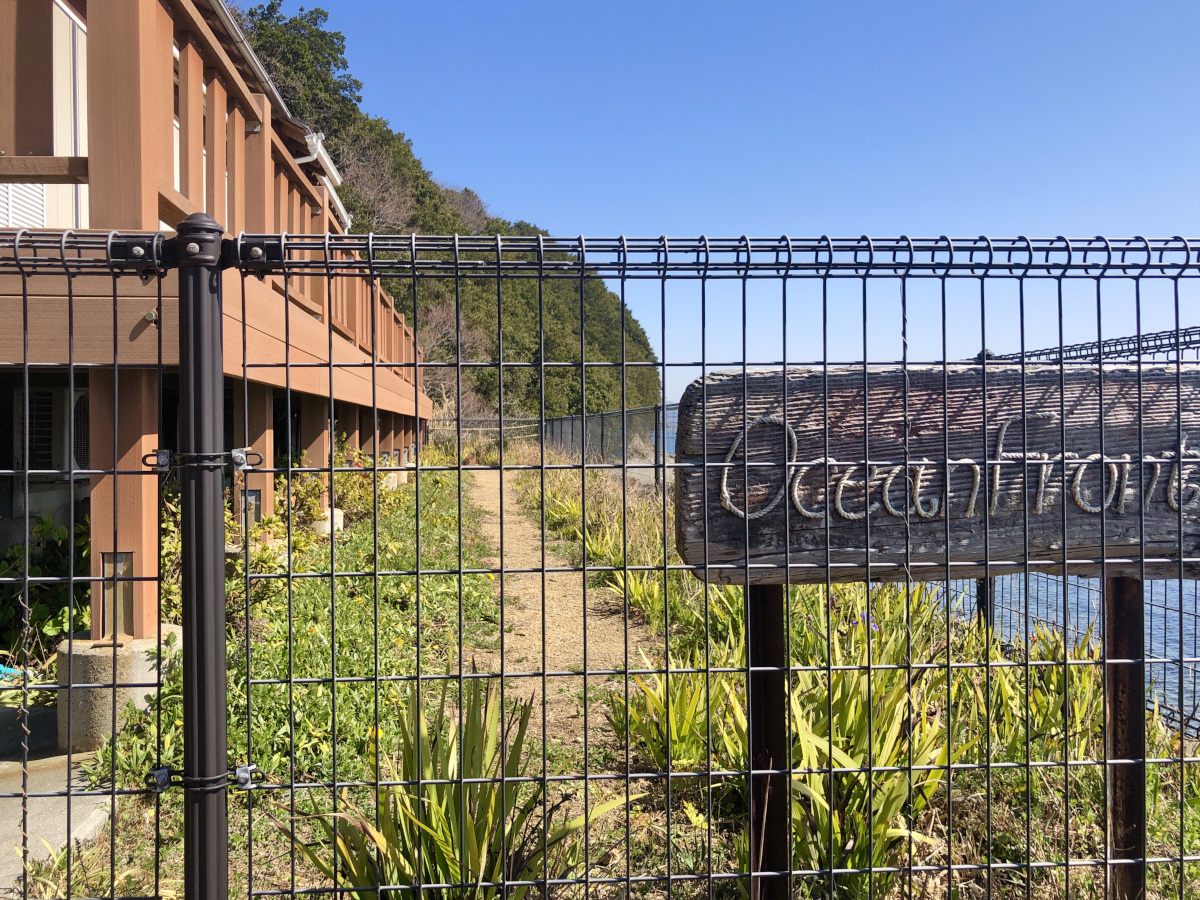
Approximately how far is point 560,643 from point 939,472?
412cm

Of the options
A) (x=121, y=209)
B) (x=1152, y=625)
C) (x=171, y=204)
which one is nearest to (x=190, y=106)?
(x=171, y=204)

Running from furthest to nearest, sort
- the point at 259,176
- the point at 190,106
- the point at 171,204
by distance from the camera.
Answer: the point at 259,176 < the point at 190,106 < the point at 171,204

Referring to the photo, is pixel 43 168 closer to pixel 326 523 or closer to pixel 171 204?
pixel 171 204

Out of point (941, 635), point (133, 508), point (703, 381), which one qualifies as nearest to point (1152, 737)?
point (941, 635)

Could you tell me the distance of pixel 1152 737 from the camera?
346cm

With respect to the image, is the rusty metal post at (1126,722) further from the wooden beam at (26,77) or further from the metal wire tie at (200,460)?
the wooden beam at (26,77)

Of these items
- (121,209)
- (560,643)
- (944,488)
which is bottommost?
(560,643)

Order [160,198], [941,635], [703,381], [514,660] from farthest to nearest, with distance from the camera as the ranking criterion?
1. [514,660]
2. [941,635]
3. [160,198]
4. [703,381]

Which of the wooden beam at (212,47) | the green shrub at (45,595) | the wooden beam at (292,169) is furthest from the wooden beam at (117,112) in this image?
the wooden beam at (292,169)

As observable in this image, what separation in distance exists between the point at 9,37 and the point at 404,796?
13.5 feet

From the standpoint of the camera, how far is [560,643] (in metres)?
5.97

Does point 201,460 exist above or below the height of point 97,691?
above

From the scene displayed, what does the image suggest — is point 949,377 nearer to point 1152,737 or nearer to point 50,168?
point 1152,737

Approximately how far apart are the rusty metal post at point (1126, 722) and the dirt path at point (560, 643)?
154 centimetres
